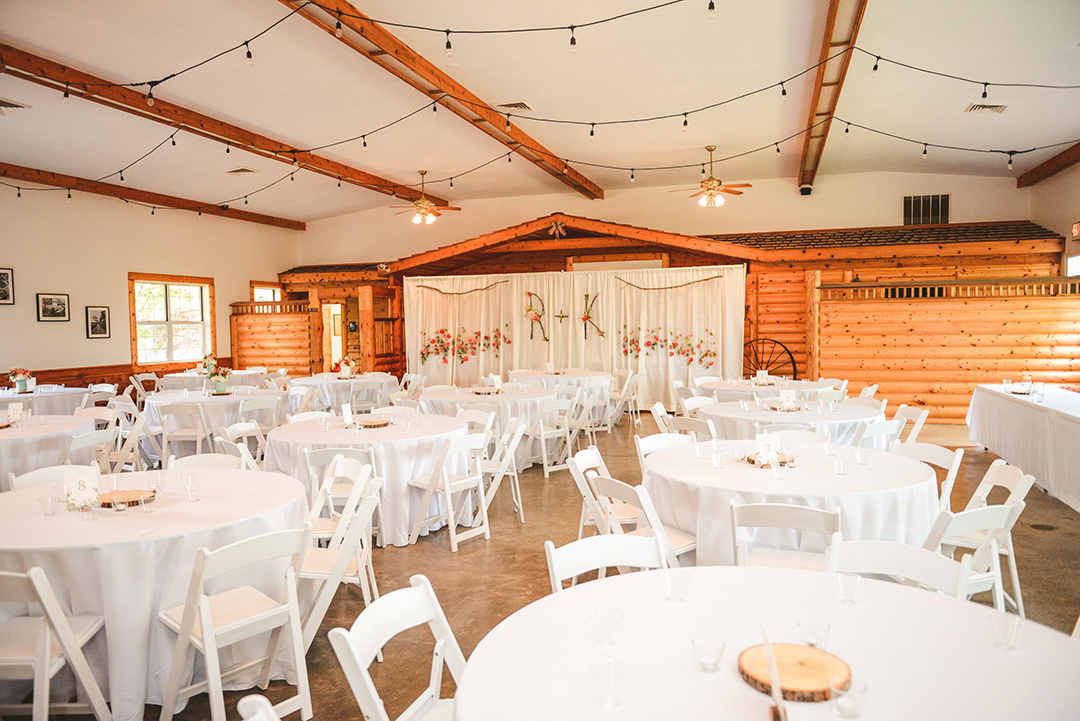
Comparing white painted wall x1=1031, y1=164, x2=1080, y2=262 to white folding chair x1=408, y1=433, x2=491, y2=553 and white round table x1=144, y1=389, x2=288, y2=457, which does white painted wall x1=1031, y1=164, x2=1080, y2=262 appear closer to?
white folding chair x1=408, y1=433, x2=491, y2=553

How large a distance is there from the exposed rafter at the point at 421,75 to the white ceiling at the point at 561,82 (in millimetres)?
143

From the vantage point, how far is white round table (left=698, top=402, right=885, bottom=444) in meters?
5.24

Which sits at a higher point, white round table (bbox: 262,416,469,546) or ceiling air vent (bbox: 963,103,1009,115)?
ceiling air vent (bbox: 963,103,1009,115)

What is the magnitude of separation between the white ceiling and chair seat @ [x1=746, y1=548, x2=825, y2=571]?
494cm

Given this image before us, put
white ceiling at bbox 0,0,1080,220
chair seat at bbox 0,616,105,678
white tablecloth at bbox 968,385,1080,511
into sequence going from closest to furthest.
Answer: chair seat at bbox 0,616,105,678 < white tablecloth at bbox 968,385,1080,511 < white ceiling at bbox 0,0,1080,220

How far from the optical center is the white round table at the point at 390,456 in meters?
4.61

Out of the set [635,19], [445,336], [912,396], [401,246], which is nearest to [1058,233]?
[912,396]

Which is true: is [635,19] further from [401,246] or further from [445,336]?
[401,246]

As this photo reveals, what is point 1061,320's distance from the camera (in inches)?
365

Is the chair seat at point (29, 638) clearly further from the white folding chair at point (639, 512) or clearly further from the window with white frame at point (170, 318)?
the window with white frame at point (170, 318)

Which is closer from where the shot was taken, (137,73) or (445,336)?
(137,73)

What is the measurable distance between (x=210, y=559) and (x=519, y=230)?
10.3 m

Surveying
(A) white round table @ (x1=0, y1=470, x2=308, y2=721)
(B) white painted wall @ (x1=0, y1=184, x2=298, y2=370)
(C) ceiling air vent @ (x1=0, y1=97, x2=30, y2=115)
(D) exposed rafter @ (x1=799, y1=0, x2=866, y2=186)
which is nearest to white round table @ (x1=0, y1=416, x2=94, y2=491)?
(A) white round table @ (x1=0, y1=470, x2=308, y2=721)

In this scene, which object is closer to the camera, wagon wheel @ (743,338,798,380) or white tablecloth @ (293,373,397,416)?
white tablecloth @ (293,373,397,416)
